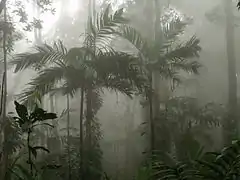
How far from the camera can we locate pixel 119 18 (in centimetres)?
501

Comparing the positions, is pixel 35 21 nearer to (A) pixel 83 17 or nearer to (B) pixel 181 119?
(B) pixel 181 119

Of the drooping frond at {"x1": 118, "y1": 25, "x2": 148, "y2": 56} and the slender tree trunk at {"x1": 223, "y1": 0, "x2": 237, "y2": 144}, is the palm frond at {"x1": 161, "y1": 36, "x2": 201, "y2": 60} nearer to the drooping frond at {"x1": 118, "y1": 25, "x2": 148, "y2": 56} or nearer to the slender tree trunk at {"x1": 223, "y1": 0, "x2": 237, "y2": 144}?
the drooping frond at {"x1": 118, "y1": 25, "x2": 148, "y2": 56}

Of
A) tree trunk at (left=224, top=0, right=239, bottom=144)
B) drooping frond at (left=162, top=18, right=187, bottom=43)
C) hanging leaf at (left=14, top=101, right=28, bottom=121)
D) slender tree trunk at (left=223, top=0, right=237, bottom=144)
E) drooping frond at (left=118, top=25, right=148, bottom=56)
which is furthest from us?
slender tree trunk at (left=223, top=0, right=237, bottom=144)

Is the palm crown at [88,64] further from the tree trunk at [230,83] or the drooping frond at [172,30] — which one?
the tree trunk at [230,83]

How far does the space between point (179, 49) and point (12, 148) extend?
9.21 feet

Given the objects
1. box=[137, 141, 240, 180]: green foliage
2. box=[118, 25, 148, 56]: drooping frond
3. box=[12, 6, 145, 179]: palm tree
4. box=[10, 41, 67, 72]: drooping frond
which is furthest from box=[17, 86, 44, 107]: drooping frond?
box=[137, 141, 240, 180]: green foliage

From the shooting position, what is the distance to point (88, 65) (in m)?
4.87

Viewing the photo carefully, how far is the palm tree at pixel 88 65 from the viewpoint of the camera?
16.0 ft

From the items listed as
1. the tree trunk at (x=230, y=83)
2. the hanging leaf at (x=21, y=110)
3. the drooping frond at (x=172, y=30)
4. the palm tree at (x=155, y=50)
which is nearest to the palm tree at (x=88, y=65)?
the palm tree at (x=155, y=50)

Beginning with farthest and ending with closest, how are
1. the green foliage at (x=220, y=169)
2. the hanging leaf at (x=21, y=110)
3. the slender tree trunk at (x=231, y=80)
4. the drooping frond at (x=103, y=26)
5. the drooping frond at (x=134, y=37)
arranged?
the slender tree trunk at (x=231, y=80)
the drooping frond at (x=134, y=37)
the drooping frond at (x=103, y=26)
the hanging leaf at (x=21, y=110)
the green foliage at (x=220, y=169)

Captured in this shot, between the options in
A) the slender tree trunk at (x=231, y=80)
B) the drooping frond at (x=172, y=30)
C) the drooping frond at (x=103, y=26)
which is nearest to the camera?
the drooping frond at (x=103, y=26)

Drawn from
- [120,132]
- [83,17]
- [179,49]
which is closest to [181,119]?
[179,49]

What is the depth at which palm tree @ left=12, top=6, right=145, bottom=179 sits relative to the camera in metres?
4.89

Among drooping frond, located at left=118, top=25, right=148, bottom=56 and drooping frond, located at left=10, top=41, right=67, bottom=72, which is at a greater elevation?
drooping frond, located at left=118, top=25, right=148, bottom=56
